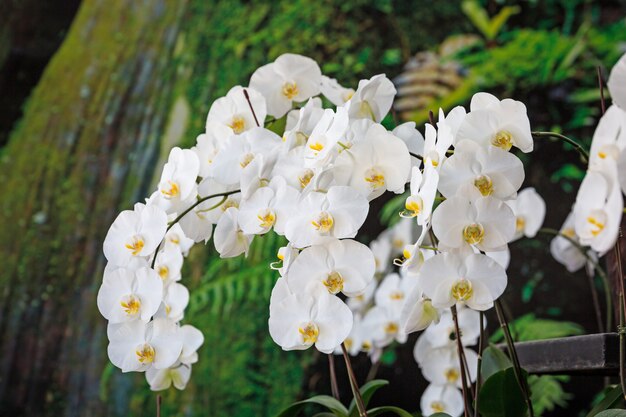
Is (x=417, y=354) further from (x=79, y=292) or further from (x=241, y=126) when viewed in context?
(x=79, y=292)

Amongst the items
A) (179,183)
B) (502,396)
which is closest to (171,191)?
(179,183)

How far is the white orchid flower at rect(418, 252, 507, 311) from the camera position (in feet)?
1.95

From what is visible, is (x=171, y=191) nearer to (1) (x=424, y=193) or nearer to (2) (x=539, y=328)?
(1) (x=424, y=193)

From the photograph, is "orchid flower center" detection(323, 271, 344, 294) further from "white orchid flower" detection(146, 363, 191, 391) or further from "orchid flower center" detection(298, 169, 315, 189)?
"white orchid flower" detection(146, 363, 191, 391)

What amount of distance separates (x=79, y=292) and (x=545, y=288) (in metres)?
1.03

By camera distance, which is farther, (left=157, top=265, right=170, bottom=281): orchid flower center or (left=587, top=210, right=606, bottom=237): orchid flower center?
(left=157, top=265, right=170, bottom=281): orchid flower center

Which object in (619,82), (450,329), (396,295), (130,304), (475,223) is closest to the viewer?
(619,82)

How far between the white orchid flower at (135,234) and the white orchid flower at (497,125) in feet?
0.89

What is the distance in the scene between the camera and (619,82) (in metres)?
0.47

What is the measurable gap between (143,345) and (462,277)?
0.95ft

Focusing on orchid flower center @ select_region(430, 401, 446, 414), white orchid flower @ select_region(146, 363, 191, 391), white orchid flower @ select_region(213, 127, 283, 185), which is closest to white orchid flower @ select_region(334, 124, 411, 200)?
white orchid flower @ select_region(213, 127, 283, 185)

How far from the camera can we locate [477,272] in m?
0.60

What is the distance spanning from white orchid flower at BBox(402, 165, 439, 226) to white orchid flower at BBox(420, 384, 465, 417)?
58 cm

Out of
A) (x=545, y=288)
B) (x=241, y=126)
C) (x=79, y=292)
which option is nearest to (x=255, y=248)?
(x=79, y=292)
